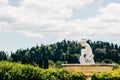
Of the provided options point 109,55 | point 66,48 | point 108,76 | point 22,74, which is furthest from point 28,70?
point 66,48

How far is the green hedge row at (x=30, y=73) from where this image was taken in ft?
102

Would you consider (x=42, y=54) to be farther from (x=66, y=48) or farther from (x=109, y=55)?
(x=109, y=55)

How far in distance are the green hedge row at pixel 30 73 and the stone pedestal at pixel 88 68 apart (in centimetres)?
39

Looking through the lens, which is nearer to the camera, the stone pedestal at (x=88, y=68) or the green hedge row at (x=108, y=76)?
the green hedge row at (x=108, y=76)

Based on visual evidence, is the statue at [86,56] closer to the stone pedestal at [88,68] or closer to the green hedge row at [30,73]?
the stone pedestal at [88,68]

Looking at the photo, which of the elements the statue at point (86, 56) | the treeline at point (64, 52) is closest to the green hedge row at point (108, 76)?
the statue at point (86, 56)

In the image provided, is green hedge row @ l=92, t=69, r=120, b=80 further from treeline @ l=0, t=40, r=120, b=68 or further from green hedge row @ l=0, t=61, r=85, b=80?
treeline @ l=0, t=40, r=120, b=68

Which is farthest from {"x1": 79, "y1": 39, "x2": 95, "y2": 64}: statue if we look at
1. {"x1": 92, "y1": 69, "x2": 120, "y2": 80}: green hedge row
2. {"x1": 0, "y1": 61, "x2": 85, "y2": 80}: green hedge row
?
{"x1": 92, "y1": 69, "x2": 120, "y2": 80}: green hedge row

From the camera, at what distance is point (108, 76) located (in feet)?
106

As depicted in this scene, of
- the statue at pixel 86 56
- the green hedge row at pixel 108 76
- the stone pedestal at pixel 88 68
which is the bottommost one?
the green hedge row at pixel 108 76

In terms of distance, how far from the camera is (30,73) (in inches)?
1248

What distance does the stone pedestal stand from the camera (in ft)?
108

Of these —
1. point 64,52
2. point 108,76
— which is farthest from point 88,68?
point 64,52

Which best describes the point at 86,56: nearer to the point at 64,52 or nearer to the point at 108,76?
the point at 108,76
